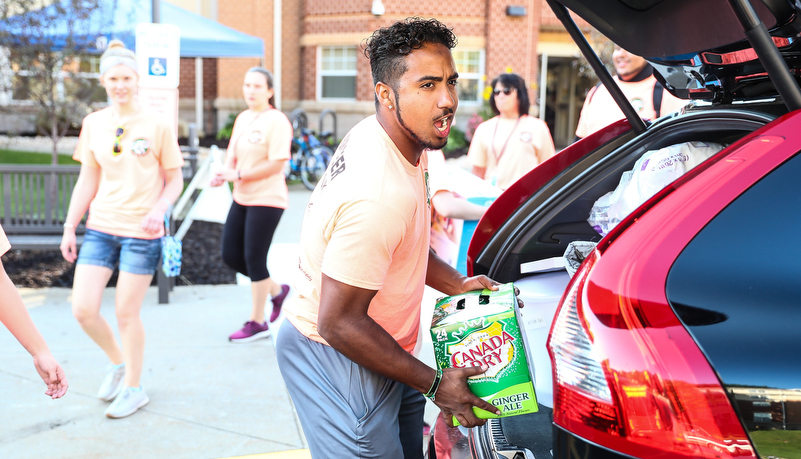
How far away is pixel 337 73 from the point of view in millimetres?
20453

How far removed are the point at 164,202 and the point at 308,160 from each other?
34.1 ft

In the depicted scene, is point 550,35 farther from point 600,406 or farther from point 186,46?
point 600,406

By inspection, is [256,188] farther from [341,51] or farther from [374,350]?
[341,51]

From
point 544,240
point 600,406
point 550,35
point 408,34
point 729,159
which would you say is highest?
point 550,35

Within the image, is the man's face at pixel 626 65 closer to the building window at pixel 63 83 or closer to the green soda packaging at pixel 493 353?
the green soda packaging at pixel 493 353

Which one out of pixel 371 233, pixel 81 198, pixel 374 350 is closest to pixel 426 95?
pixel 371 233

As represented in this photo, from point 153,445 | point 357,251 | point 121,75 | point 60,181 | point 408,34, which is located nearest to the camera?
point 357,251

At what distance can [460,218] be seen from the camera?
404 centimetres

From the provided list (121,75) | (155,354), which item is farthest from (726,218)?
(155,354)

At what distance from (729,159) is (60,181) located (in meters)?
6.58

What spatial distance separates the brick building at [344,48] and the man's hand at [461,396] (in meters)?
17.7

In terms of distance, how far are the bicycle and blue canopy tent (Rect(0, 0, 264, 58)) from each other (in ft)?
10.5

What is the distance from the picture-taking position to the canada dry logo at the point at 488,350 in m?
1.89

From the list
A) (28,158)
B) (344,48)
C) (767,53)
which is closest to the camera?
(767,53)
